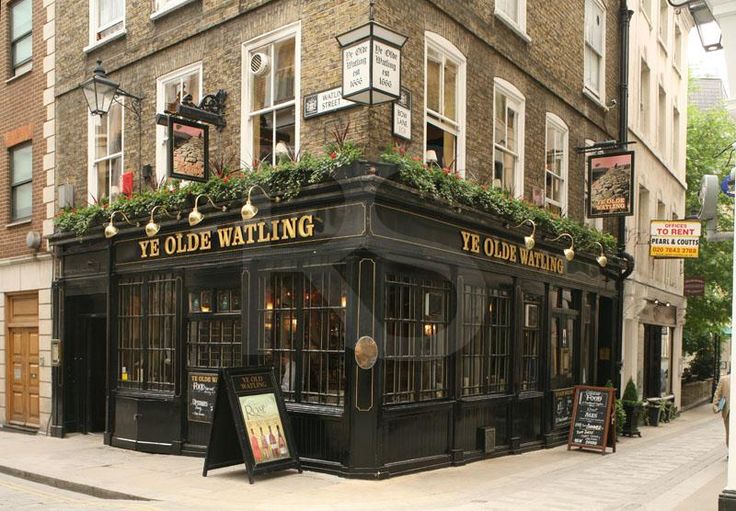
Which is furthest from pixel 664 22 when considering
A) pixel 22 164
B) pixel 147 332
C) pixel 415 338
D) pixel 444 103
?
pixel 147 332

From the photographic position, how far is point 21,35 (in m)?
16.9

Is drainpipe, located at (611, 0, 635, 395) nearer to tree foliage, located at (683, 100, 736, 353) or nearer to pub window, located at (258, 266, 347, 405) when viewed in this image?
pub window, located at (258, 266, 347, 405)

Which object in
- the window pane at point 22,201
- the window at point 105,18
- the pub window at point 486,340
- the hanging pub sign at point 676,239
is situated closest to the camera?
the pub window at point 486,340

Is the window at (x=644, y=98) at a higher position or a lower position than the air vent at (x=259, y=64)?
higher

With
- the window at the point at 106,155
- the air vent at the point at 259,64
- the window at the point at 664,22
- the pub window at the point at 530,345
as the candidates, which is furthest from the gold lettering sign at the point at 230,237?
the window at the point at 664,22

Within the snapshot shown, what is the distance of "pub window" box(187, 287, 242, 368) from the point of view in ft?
38.0

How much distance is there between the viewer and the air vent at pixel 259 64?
444 inches

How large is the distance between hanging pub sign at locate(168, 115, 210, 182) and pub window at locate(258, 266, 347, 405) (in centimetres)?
188

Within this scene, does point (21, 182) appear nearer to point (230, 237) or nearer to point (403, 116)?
point (230, 237)

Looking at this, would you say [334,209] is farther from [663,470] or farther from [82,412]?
[82,412]

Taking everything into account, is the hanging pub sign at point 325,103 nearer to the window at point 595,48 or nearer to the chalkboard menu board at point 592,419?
the chalkboard menu board at point 592,419

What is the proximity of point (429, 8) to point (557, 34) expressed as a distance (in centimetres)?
533

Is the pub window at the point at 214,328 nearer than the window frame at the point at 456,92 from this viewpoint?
No

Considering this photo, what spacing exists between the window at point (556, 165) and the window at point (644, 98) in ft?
21.1
